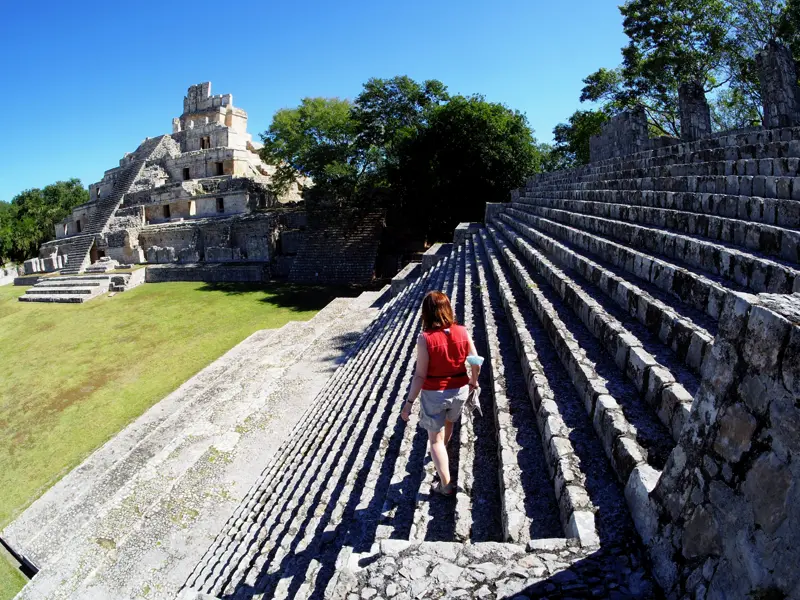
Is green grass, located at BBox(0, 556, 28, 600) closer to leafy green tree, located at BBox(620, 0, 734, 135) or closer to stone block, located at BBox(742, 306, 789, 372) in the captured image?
stone block, located at BBox(742, 306, 789, 372)

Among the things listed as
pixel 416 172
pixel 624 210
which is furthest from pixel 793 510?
pixel 416 172

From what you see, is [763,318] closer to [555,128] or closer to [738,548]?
[738,548]

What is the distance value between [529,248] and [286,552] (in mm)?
5740

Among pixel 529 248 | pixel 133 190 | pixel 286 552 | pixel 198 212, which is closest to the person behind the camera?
pixel 286 552

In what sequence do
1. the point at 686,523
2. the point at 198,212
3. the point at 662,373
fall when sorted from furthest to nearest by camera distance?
the point at 198,212, the point at 662,373, the point at 686,523

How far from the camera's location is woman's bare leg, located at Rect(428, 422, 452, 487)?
2895mm

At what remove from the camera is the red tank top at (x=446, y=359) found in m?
A: 3.03

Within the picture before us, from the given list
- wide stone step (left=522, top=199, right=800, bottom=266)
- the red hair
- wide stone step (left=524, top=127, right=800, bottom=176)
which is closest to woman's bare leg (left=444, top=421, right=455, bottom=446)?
the red hair

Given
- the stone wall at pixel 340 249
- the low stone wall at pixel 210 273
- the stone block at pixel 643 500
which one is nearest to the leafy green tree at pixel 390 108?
the stone wall at pixel 340 249

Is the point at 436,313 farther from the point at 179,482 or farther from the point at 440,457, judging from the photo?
the point at 179,482

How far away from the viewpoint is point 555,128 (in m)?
25.3

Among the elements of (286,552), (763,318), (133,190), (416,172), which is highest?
(133,190)

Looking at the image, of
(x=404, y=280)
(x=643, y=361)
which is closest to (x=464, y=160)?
(x=404, y=280)

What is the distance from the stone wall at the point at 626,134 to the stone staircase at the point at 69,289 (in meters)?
20.8
